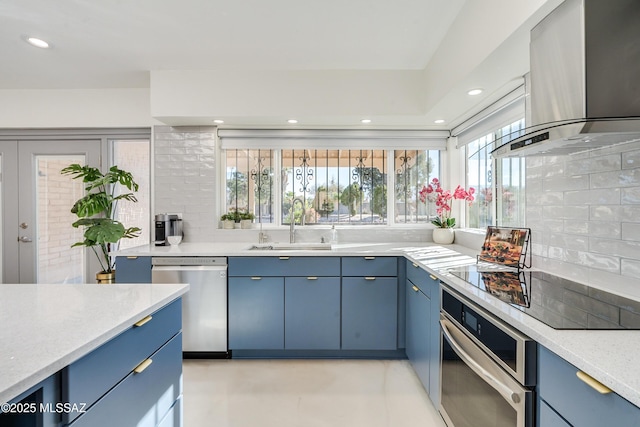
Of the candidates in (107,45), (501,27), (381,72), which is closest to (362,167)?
(381,72)

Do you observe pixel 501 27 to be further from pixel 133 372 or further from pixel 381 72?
pixel 133 372

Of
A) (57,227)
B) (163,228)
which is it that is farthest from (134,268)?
(57,227)

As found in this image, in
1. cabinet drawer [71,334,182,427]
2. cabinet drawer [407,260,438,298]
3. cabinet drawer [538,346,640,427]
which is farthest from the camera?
cabinet drawer [407,260,438,298]

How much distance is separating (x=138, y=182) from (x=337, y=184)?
2.11 m

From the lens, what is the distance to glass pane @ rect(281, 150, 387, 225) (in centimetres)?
330

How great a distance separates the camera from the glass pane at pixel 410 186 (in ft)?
10.8

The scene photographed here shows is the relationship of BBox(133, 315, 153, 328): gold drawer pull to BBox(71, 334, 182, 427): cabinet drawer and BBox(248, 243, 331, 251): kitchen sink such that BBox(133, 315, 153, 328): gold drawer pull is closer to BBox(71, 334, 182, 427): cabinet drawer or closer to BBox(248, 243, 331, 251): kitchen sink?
BBox(71, 334, 182, 427): cabinet drawer

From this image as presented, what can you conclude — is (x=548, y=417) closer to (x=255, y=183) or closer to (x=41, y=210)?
(x=255, y=183)

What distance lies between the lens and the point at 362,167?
3326mm

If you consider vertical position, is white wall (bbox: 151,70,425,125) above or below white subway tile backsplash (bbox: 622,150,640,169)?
above

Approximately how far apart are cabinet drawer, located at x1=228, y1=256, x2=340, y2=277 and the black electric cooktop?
3.51ft

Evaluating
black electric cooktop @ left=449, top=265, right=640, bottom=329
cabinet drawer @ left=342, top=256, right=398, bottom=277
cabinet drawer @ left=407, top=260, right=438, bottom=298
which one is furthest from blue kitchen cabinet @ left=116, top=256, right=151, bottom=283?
black electric cooktop @ left=449, top=265, right=640, bottom=329

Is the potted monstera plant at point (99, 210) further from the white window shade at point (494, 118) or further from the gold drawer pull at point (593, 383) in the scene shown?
the gold drawer pull at point (593, 383)

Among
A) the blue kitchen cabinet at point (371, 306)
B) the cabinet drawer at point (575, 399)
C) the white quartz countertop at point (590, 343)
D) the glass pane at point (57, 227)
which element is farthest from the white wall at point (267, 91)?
the cabinet drawer at point (575, 399)
